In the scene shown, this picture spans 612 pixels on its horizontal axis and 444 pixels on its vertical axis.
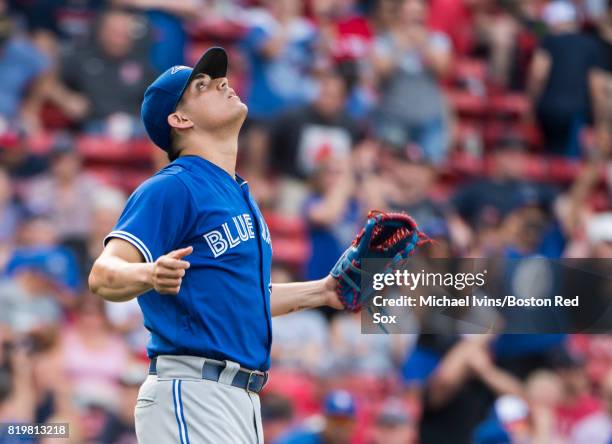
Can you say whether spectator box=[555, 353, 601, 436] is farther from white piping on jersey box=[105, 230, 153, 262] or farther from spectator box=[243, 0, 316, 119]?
white piping on jersey box=[105, 230, 153, 262]

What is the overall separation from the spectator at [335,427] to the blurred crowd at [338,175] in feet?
0.03

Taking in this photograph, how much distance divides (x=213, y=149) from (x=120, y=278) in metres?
0.74

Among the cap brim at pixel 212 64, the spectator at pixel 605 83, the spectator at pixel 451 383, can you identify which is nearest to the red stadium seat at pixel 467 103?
the spectator at pixel 605 83

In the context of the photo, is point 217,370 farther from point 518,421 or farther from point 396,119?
point 396,119

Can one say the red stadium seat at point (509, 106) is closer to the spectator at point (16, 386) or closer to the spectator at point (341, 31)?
the spectator at point (341, 31)

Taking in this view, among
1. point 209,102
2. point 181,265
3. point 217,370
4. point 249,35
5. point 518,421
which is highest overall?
point 249,35

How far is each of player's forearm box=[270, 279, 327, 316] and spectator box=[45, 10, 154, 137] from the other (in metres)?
4.97

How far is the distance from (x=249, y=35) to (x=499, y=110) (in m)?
3.10

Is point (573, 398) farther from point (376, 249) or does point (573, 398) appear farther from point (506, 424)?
point (376, 249)

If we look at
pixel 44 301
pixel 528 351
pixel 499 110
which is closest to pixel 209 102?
pixel 44 301

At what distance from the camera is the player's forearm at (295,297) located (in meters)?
4.30

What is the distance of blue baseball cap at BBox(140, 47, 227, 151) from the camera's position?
401 centimetres

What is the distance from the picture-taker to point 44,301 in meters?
7.31

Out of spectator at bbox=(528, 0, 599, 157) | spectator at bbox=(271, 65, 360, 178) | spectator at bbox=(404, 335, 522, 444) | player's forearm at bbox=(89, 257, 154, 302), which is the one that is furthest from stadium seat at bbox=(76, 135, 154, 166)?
player's forearm at bbox=(89, 257, 154, 302)
